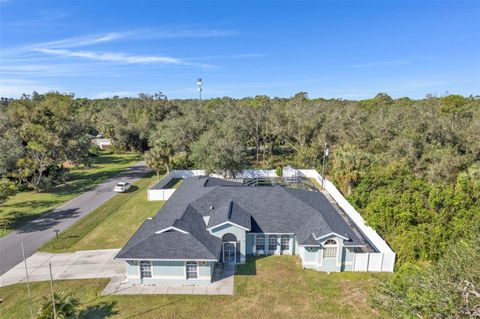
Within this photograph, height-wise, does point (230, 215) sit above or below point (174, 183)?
above

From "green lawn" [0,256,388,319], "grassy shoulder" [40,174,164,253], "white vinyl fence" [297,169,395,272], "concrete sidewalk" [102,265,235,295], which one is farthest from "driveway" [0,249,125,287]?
"white vinyl fence" [297,169,395,272]

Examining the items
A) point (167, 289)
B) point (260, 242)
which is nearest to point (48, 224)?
point (167, 289)

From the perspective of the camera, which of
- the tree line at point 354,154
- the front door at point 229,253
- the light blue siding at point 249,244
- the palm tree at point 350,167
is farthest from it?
the palm tree at point 350,167

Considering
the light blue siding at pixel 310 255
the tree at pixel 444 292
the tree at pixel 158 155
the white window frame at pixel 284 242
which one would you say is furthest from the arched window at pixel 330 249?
the tree at pixel 158 155

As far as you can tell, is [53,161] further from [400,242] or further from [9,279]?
[400,242]

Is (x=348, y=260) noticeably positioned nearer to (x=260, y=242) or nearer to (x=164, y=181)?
(x=260, y=242)

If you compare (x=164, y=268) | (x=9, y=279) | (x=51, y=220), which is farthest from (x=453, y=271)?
(x=51, y=220)

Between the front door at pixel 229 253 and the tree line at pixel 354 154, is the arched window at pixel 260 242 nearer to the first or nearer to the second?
the front door at pixel 229 253
